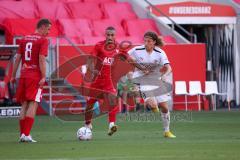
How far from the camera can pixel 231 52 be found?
1454 inches

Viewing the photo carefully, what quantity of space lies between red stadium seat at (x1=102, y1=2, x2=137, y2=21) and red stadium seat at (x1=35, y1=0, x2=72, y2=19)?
5.07 ft

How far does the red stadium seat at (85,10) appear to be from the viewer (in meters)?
34.2

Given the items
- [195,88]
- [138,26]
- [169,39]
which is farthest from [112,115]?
[169,39]

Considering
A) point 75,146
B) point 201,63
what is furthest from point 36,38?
point 201,63

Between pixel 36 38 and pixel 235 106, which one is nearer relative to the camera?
pixel 36 38

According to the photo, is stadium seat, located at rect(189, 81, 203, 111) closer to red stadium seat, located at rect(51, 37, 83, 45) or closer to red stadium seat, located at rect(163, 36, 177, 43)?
red stadium seat, located at rect(163, 36, 177, 43)

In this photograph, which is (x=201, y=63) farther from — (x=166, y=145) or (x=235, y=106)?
(x=166, y=145)

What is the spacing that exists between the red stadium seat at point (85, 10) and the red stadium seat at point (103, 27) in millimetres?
583

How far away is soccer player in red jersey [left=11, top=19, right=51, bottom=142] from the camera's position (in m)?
17.0

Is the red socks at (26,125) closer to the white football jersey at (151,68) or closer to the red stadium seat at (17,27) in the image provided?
the white football jersey at (151,68)

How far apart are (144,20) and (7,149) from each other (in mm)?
20127

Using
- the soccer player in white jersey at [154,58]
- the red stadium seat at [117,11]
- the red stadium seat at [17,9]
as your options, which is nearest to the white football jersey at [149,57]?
the soccer player in white jersey at [154,58]

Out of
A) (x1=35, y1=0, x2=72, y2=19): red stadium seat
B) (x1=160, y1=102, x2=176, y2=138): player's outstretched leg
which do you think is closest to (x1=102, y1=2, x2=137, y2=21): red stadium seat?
(x1=35, y1=0, x2=72, y2=19): red stadium seat

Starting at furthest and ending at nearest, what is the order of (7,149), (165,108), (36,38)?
(165,108)
(36,38)
(7,149)
